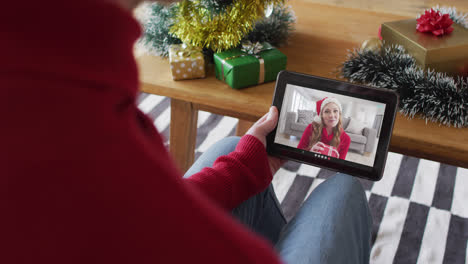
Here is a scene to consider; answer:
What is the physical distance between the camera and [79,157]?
0.26m

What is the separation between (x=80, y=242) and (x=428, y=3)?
5.10 ft

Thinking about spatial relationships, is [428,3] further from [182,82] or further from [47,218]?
[47,218]

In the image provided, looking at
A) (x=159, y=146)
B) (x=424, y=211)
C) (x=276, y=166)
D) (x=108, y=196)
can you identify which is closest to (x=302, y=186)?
(x=424, y=211)

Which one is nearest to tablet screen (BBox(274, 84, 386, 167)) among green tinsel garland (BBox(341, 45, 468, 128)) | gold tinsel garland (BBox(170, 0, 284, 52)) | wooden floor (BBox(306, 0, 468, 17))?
green tinsel garland (BBox(341, 45, 468, 128))

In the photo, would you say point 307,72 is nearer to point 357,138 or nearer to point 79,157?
point 357,138

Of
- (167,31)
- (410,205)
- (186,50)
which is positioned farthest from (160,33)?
(410,205)

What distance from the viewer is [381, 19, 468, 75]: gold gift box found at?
2.92 feet

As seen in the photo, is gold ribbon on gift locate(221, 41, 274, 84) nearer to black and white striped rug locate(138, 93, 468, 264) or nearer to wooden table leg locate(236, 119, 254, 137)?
wooden table leg locate(236, 119, 254, 137)

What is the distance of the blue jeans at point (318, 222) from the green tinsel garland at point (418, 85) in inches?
7.5

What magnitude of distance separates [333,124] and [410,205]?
2.48ft

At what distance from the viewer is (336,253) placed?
0.65 m

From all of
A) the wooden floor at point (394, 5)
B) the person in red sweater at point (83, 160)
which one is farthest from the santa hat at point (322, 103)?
the wooden floor at point (394, 5)

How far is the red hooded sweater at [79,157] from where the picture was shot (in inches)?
9.8

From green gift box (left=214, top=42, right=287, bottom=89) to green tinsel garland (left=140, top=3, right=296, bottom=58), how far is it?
89 millimetres
